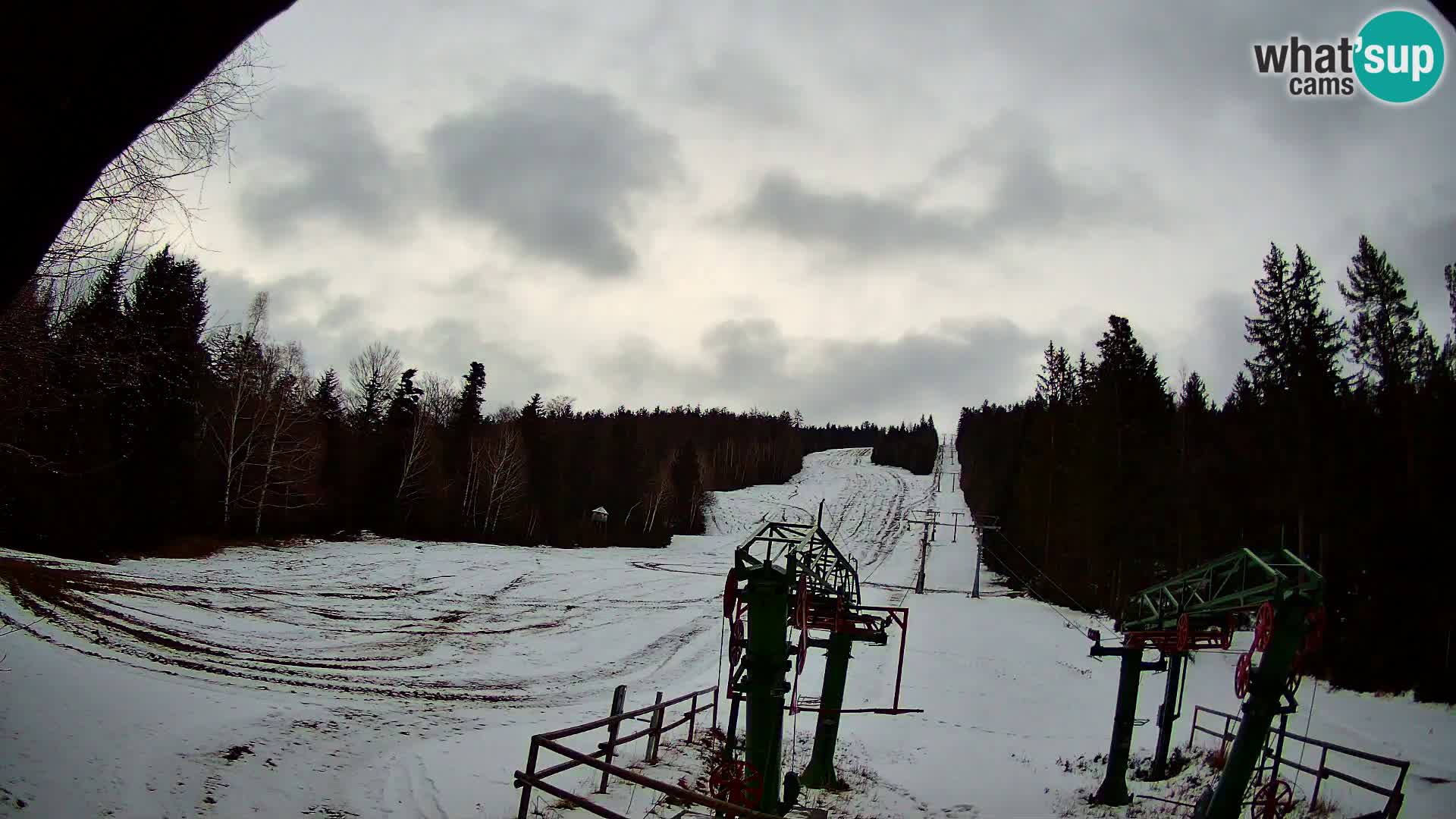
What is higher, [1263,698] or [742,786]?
[1263,698]

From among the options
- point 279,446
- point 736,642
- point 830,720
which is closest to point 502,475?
point 279,446

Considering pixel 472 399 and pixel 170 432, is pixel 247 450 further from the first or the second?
pixel 472 399

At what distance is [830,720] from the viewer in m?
16.7

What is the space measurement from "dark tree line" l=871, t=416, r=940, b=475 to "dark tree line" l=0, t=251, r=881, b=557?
6243cm

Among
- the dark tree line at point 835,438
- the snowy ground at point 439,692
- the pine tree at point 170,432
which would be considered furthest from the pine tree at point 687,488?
the dark tree line at point 835,438

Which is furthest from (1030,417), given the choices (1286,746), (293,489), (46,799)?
(46,799)

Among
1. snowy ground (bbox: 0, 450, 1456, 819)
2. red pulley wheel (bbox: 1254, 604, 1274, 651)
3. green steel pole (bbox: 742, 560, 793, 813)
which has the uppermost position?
red pulley wheel (bbox: 1254, 604, 1274, 651)

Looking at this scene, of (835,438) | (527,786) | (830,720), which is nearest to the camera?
(527,786)

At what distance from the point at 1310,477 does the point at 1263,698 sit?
18.1 meters

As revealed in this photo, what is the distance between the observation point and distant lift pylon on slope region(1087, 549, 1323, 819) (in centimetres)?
1180

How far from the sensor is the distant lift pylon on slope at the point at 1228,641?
1180 cm

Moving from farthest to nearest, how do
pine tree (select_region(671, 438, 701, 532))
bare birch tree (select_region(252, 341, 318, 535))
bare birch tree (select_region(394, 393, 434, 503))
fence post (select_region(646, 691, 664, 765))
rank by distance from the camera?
pine tree (select_region(671, 438, 701, 532))
bare birch tree (select_region(394, 393, 434, 503))
bare birch tree (select_region(252, 341, 318, 535))
fence post (select_region(646, 691, 664, 765))

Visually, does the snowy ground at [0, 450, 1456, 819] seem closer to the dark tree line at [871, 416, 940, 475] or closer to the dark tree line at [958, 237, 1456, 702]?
the dark tree line at [958, 237, 1456, 702]

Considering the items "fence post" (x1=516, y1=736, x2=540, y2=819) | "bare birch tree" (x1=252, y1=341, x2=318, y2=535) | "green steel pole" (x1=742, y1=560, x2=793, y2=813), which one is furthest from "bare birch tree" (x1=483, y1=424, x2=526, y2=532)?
"fence post" (x1=516, y1=736, x2=540, y2=819)
